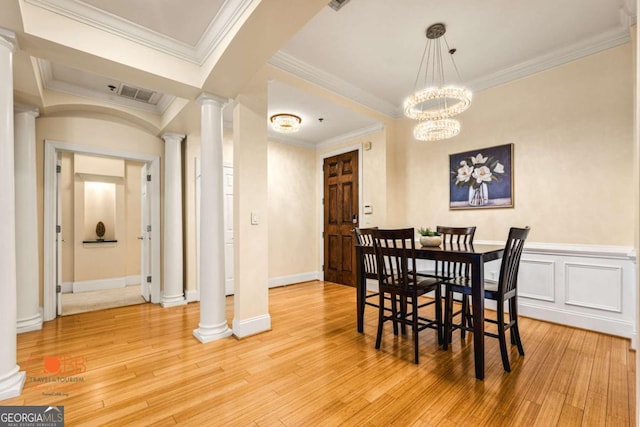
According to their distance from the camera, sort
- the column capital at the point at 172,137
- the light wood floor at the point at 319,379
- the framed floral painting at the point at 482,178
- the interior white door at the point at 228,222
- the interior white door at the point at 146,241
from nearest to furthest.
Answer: the light wood floor at the point at 319,379, the framed floral painting at the point at 482,178, the column capital at the point at 172,137, the interior white door at the point at 146,241, the interior white door at the point at 228,222

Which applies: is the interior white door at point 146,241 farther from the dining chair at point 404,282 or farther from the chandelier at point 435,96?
the chandelier at point 435,96

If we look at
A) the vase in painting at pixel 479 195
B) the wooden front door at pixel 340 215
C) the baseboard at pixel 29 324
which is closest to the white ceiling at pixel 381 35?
the vase in painting at pixel 479 195

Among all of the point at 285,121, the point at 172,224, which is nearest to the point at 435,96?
the point at 285,121

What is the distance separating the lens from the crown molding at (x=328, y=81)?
317 centimetres

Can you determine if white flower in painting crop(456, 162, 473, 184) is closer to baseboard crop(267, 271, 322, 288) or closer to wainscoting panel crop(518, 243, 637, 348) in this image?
wainscoting panel crop(518, 243, 637, 348)

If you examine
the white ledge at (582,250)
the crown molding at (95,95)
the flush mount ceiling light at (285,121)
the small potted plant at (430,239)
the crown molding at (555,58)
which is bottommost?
the white ledge at (582,250)

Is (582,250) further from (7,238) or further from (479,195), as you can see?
(7,238)

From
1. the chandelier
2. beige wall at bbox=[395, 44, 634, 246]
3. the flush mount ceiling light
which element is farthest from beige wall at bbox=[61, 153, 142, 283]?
beige wall at bbox=[395, 44, 634, 246]

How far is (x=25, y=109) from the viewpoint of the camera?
3.03m

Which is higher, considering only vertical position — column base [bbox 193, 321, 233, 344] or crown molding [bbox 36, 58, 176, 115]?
crown molding [bbox 36, 58, 176, 115]

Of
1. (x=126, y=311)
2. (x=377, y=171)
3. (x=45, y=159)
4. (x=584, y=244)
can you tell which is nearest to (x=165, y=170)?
(x=45, y=159)

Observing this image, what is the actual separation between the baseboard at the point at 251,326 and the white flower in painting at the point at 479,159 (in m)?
3.22

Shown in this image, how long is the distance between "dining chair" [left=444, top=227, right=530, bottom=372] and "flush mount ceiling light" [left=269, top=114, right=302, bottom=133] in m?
2.87

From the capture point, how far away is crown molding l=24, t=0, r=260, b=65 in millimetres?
2057
